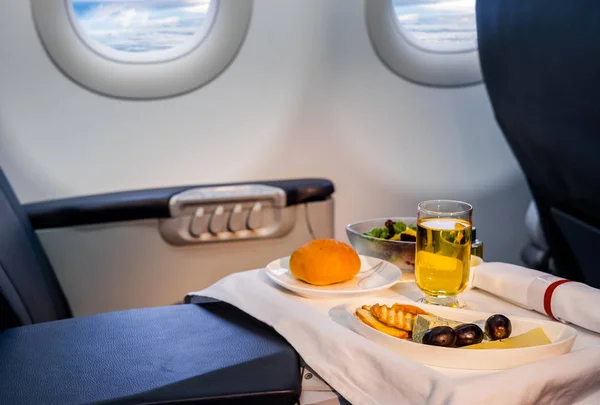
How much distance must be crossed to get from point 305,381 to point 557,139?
2.67 feet

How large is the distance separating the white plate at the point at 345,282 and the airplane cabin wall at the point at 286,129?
36.9 inches

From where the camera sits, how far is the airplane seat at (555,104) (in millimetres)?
1196

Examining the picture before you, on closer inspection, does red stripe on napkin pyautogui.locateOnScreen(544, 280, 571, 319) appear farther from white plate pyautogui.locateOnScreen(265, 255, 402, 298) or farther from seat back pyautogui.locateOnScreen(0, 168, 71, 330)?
seat back pyautogui.locateOnScreen(0, 168, 71, 330)

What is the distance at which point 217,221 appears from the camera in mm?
1735

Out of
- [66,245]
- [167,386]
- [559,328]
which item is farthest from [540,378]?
[66,245]

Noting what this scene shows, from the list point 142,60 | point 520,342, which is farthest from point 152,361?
point 142,60

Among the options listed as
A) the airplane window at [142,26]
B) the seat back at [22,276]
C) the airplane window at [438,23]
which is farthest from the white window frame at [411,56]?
the seat back at [22,276]

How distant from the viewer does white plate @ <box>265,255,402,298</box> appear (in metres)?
1.00

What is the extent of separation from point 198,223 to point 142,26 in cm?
63

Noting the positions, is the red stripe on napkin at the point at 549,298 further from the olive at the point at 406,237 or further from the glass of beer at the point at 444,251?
the olive at the point at 406,237

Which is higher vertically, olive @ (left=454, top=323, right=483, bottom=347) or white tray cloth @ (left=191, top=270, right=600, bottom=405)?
olive @ (left=454, top=323, right=483, bottom=347)

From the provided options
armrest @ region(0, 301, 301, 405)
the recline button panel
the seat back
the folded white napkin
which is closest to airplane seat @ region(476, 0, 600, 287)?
the folded white napkin

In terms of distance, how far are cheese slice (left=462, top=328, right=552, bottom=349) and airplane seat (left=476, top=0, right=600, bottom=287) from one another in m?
0.56

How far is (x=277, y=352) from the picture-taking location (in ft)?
2.86
